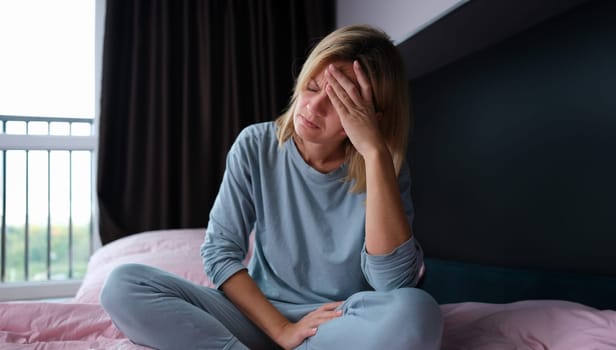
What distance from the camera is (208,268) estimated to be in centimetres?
100

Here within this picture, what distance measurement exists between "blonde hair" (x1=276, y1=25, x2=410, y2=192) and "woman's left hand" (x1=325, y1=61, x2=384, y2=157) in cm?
3

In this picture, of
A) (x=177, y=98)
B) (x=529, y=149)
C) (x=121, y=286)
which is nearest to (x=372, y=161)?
(x=121, y=286)

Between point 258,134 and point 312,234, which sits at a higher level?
point 258,134

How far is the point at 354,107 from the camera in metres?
0.99

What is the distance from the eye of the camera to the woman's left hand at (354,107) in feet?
3.20

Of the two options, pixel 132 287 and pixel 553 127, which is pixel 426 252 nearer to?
pixel 553 127

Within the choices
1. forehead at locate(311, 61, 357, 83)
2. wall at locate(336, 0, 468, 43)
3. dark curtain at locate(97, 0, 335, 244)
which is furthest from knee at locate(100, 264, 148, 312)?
dark curtain at locate(97, 0, 335, 244)

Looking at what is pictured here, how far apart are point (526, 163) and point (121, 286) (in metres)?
1.28

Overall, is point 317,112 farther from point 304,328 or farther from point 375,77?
point 304,328

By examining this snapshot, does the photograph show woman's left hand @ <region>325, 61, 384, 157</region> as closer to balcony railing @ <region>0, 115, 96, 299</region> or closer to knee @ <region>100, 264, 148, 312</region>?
knee @ <region>100, 264, 148, 312</region>

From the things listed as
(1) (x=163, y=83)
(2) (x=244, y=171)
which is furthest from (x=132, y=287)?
(1) (x=163, y=83)

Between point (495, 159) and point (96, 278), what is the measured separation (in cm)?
148

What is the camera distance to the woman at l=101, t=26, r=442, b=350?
846 mm

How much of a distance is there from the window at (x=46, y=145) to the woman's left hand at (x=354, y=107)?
2.17 meters
